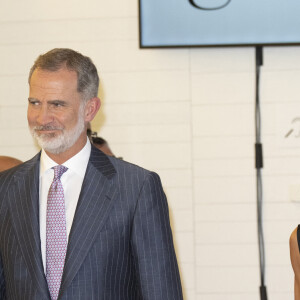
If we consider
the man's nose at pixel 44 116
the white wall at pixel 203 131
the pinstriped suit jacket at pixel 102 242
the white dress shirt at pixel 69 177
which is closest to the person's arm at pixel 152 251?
the pinstriped suit jacket at pixel 102 242

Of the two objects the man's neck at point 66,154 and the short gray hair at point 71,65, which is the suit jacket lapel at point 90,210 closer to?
the man's neck at point 66,154

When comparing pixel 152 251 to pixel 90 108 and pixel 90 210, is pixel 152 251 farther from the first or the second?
pixel 90 108

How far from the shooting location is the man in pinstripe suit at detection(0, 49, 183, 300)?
5.78 ft

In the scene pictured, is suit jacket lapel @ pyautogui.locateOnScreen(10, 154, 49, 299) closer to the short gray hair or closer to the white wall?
the short gray hair

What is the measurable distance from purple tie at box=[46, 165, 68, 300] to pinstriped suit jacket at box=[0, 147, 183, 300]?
27 mm

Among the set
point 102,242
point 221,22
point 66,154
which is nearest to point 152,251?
point 102,242

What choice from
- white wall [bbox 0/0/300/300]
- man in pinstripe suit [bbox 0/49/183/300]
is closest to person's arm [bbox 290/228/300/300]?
man in pinstripe suit [bbox 0/49/183/300]

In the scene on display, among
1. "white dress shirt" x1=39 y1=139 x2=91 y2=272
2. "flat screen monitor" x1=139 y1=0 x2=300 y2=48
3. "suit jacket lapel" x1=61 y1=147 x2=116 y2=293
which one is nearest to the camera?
"suit jacket lapel" x1=61 y1=147 x2=116 y2=293

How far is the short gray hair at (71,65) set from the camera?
187 centimetres

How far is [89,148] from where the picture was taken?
1.93 metres

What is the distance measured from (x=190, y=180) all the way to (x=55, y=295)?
1.61 metres

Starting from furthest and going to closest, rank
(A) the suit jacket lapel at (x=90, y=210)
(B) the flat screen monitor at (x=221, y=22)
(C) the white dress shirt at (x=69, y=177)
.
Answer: (B) the flat screen monitor at (x=221, y=22) → (C) the white dress shirt at (x=69, y=177) → (A) the suit jacket lapel at (x=90, y=210)

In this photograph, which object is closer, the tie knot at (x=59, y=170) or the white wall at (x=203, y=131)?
the tie knot at (x=59, y=170)

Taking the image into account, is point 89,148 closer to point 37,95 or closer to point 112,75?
point 37,95
